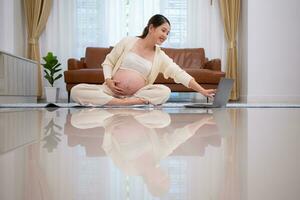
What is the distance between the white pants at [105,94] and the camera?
322 cm

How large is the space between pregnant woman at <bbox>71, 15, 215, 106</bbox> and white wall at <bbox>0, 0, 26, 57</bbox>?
2.64m

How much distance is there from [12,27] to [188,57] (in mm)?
2590

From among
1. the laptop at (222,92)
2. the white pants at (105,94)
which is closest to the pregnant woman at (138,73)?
the white pants at (105,94)

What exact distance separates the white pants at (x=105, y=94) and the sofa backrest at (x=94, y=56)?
109 inches

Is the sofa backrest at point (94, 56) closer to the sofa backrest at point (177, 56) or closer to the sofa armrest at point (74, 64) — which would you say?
the sofa backrest at point (177, 56)

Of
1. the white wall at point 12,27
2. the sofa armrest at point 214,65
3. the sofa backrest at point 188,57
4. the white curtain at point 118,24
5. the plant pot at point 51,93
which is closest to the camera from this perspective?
the white wall at point 12,27

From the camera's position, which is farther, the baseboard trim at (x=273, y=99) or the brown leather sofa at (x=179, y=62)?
the baseboard trim at (x=273, y=99)

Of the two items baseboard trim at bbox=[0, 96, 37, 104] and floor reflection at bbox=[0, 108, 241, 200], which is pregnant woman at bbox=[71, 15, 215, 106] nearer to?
baseboard trim at bbox=[0, 96, 37, 104]

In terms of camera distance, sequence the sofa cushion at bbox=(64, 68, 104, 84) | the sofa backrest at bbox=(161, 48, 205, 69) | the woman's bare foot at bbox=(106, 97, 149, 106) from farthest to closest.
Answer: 1. the sofa backrest at bbox=(161, 48, 205, 69)
2. the sofa cushion at bbox=(64, 68, 104, 84)
3. the woman's bare foot at bbox=(106, 97, 149, 106)

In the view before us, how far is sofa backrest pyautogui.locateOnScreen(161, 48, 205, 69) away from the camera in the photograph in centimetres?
624

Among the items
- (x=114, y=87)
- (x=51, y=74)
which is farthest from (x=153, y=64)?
(x=51, y=74)

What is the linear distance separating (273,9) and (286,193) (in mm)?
6344

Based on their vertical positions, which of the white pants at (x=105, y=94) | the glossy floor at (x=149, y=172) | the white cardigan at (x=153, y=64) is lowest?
the white pants at (x=105, y=94)

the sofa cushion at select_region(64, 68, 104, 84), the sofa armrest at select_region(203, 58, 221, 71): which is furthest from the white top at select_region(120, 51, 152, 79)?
the sofa armrest at select_region(203, 58, 221, 71)
